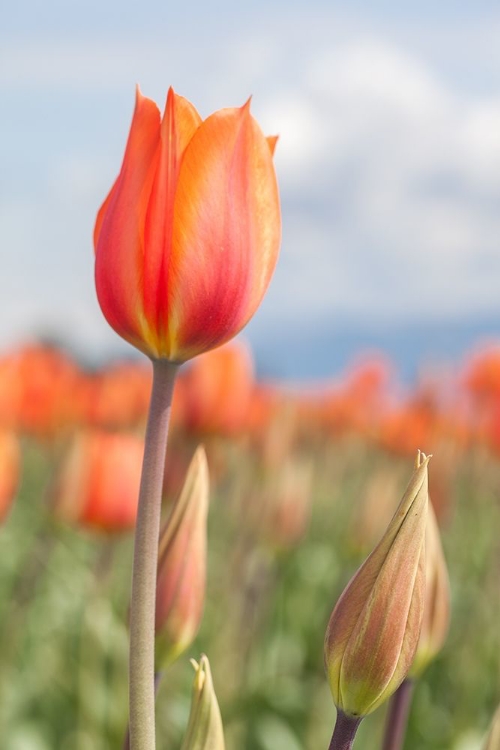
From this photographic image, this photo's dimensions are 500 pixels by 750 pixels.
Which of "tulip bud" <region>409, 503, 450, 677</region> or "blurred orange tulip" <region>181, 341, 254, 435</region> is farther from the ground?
"blurred orange tulip" <region>181, 341, 254, 435</region>

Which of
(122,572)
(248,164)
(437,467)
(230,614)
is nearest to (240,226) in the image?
(248,164)

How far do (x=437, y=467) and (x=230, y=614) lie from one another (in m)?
0.93

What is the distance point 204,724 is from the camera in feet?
2.25

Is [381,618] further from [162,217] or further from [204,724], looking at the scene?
[162,217]

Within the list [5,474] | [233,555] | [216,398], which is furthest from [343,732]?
[233,555]

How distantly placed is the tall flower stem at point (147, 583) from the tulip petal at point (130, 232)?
54mm

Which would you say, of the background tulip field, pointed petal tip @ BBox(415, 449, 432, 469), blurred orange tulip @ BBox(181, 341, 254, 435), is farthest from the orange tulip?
blurred orange tulip @ BBox(181, 341, 254, 435)

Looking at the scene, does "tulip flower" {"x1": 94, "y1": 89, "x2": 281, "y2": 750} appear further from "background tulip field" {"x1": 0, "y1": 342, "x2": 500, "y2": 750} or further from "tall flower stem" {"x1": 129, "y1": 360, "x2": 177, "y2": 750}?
"background tulip field" {"x1": 0, "y1": 342, "x2": 500, "y2": 750}

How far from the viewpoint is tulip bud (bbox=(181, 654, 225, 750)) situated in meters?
0.68

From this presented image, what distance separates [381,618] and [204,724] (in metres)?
0.13

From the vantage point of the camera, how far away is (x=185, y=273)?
0.71 metres

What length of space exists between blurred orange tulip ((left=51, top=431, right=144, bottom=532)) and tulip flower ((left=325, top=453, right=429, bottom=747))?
4.71 ft

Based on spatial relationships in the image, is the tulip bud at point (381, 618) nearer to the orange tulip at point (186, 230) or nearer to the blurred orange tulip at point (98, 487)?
the orange tulip at point (186, 230)

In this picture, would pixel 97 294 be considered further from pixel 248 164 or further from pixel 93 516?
pixel 93 516
